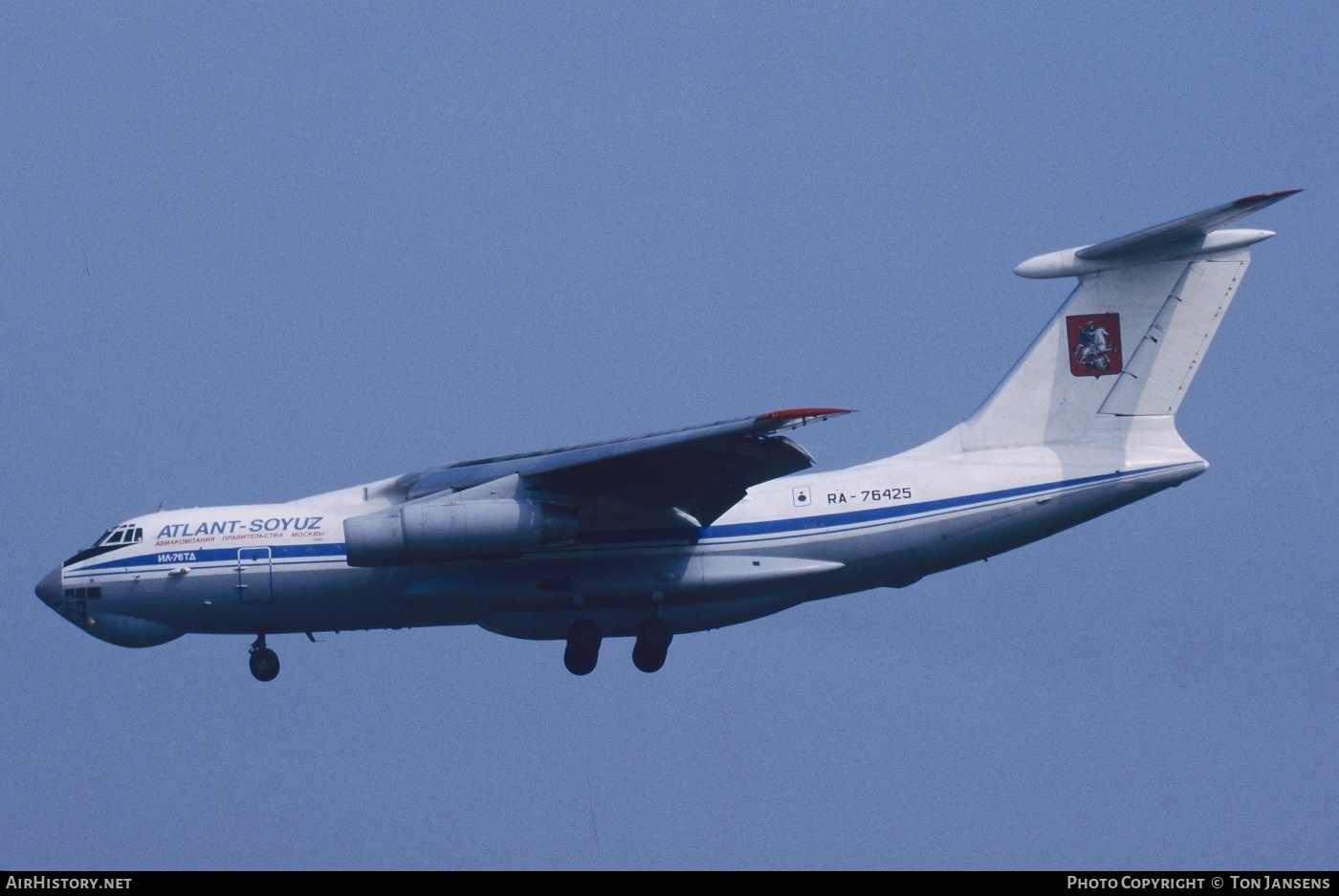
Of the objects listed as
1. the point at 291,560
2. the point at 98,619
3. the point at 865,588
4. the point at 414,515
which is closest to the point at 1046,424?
the point at 865,588

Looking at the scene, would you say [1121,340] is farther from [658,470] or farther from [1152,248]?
[658,470]

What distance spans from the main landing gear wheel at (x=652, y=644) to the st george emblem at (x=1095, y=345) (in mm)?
3963

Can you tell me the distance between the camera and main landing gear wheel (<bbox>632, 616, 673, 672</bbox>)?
53.8 feet

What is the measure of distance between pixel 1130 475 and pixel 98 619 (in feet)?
27.7

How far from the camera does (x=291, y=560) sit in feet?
53.2

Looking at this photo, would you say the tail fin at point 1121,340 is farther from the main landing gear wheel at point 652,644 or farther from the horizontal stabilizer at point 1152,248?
the main landing gear wheel at point 652,644

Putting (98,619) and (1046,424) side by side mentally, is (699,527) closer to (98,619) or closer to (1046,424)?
(1046,424)

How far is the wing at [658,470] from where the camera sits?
14.6m

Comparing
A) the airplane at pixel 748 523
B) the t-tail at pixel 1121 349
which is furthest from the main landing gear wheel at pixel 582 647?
the t-tail at pixel 1121 349
